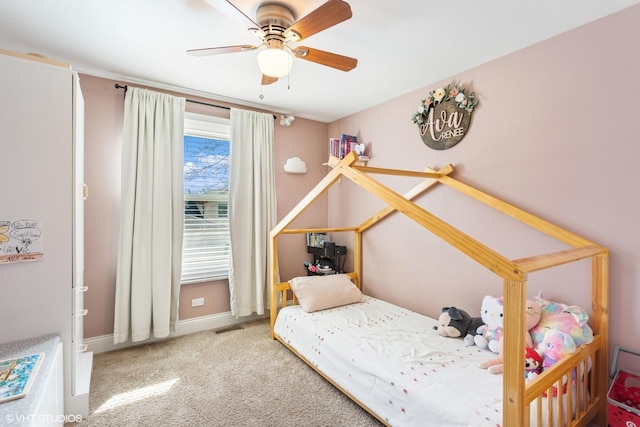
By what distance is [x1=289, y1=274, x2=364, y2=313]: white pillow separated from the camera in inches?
112

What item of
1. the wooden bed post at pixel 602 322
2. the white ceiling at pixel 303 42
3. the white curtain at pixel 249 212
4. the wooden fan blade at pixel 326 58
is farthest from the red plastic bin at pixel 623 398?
the white curtain at pixel 249 212

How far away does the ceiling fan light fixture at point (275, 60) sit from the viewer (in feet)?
5.50

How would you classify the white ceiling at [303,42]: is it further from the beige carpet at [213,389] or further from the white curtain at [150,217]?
the beige carpet at [213,389]

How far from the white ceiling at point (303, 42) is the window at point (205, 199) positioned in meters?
0.49

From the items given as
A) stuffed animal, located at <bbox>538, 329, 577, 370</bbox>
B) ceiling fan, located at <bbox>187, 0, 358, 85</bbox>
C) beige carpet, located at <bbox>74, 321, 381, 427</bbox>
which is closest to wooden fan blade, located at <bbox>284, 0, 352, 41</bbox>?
ceiling fan, located at <bbox>187, 0, 358, 85</bbox>

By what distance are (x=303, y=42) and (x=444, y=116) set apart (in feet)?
4.42

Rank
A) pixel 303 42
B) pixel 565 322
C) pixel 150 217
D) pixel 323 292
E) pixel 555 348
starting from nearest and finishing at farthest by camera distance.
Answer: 1. pixel 555 348
2. pixel 565 322
3. pixel 303 42
4. pixel 150 217
5. pixel 323 292

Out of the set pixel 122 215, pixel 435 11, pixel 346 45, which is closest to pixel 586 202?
pixel 435 11

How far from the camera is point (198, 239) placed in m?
3.23

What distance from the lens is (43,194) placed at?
5.61ft

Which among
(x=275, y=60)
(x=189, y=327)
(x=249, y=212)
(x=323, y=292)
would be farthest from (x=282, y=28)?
(x=189, y=327)

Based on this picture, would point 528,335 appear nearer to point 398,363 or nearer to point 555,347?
point 555,347

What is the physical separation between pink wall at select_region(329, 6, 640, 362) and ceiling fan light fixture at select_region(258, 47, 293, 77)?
5.29 feet

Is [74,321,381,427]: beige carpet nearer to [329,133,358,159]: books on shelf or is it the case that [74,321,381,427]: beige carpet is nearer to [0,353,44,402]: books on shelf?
[0,353,44,402]: books on shelf
